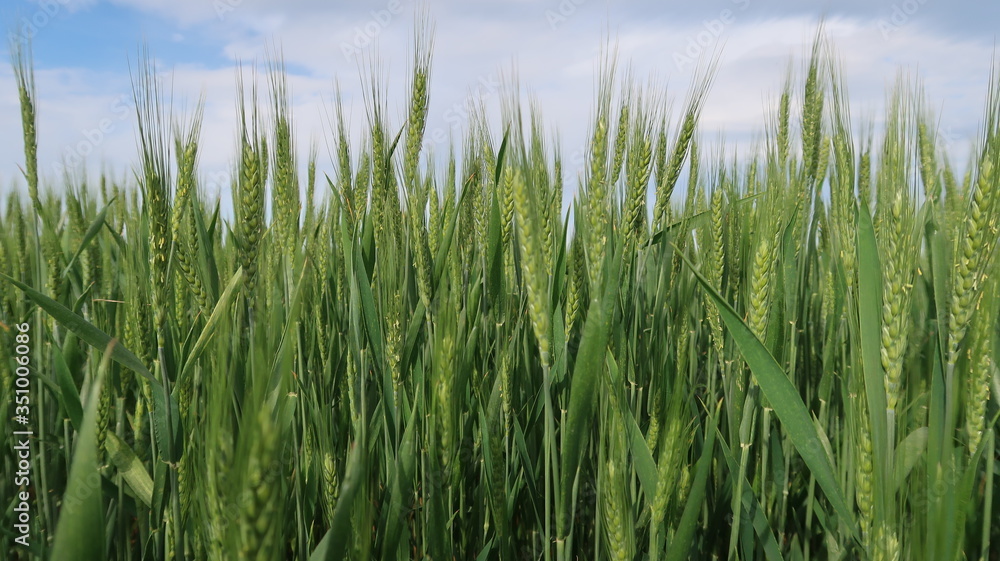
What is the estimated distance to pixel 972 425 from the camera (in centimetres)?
111

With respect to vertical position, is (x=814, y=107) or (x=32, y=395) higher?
(x=814, y=107)

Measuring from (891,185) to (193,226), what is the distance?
5.09ft

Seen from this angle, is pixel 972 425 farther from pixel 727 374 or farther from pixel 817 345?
pixel 817 345

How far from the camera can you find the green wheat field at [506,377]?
95cm

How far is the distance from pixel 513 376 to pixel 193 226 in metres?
0.84

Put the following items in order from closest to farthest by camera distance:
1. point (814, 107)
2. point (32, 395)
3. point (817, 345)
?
1. point (32, 395)
2. point (817, 345)
3. point (814, 107)

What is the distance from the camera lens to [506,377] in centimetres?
129

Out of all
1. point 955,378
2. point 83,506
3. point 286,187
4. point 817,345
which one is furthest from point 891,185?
point 83,506

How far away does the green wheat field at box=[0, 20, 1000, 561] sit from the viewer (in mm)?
947

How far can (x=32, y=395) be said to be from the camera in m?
1.80

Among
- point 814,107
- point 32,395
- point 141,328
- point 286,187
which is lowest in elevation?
point 32,395

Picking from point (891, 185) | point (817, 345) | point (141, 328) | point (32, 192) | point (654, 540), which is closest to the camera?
point (654, 540)

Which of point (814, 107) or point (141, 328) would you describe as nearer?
point (141, 328)

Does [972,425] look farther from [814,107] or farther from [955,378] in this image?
[814,107]
